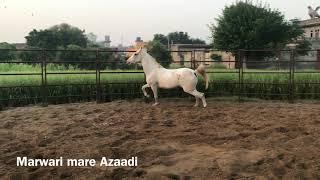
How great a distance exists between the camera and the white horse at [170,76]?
9820 mm

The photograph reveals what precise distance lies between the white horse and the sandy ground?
45cm

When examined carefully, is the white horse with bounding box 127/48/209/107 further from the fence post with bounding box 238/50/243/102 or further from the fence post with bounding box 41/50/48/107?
the fence post with bounding box 41/50/48/107

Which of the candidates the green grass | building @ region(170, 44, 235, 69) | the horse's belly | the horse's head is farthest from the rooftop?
the horse's belly

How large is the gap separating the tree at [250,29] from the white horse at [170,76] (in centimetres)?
1998

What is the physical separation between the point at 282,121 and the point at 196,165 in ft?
11.3

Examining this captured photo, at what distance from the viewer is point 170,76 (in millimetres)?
9969

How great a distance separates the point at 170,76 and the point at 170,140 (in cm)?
383

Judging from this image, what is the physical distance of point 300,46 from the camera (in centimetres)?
3291

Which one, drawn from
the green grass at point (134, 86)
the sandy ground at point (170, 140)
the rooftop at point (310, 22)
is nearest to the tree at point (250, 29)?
the green grass at point (134, 86)

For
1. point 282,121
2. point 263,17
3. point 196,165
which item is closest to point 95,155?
point 196,165

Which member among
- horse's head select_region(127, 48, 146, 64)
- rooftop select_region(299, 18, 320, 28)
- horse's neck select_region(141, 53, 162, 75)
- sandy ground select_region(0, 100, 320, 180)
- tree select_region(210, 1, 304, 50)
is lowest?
sandy ground select_region(0, 100, 320, 180)

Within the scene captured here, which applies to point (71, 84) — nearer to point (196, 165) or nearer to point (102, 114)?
point (102, 114)

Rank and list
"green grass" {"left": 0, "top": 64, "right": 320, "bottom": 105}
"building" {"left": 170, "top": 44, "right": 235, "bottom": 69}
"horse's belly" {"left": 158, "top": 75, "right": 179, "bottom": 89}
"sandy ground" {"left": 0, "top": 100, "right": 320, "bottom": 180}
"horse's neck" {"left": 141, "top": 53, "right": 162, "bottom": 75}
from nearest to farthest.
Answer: "sandy ground" {"left": 0, "top": 100, "right": 320, "bottom": 180}, "horse's belly" {"left": 158, "top": 75, "right": 179, "bottom": 89}, "horse's neck" {"left": 141, "top": 53, "right": 162, "bottom": 75}, "green grass" {"left": 0, "top": 64, "right": 320, "bottom": 105}, "building" {"left": 170, "top": 44, "right": 235, "bottom": 69}

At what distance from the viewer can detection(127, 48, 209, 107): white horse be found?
982 centimetres
